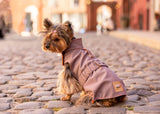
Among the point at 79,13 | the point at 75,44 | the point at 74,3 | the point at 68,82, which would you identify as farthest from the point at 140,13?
the point at 68,82

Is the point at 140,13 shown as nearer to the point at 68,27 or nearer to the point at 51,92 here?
the point at 51,92

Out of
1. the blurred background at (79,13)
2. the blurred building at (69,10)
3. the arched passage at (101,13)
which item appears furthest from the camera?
the blurred building at (69,10)

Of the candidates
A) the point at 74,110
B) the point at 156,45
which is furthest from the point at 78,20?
the point at 74,110

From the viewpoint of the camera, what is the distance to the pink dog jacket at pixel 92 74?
3660mm

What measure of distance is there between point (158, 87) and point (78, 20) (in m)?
44.7

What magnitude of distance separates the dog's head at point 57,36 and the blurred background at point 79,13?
17903 mm

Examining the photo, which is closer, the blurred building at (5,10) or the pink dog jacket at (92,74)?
the pink dog jacket at (92,74)

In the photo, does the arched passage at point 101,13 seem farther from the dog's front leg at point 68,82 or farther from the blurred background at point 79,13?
the dog's front leg at point 68,82

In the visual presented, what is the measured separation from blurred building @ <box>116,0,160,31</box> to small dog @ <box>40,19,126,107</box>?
1978 centimetres

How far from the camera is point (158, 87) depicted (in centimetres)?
477

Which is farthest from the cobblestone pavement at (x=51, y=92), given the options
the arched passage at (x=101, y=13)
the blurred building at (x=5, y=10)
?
the arched passage at (x=101, y=13)

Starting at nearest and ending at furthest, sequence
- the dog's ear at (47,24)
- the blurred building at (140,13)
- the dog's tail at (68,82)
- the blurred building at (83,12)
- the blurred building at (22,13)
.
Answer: the dog's ear at (47,24), the dog's tail at (68,82), the blurred building at (140,13), the blurred building at (83,12), the blurred building at (22,13)

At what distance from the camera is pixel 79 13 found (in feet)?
161

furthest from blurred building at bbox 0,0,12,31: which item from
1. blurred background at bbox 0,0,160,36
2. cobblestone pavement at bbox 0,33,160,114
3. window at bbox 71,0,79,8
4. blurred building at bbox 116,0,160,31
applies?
cobblestone pavement at bbox 0,33,160,114
